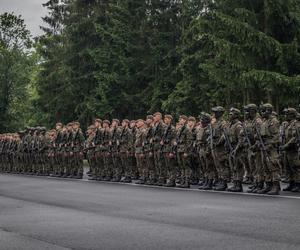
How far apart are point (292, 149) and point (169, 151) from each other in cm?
475

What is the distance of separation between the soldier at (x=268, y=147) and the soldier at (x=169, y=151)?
4.32 meters

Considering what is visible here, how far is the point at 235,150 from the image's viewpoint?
18.5m

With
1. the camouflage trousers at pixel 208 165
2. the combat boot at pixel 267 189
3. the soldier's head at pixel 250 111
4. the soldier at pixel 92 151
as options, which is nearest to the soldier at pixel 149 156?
the camouflage trousers at pixel 208 165

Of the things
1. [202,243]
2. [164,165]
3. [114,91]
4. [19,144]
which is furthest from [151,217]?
[114,91]

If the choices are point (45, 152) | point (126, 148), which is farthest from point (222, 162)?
point (45, 152)

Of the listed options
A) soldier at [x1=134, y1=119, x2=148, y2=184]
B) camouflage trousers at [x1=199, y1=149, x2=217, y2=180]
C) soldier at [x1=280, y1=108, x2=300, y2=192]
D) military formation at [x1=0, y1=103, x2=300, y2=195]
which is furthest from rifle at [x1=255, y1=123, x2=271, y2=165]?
soldier at [x1=134, y1=119, x2=148, y2=184]

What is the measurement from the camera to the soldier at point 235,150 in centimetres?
1828

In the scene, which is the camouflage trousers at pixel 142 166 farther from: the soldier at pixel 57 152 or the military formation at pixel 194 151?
the soldier at pixel 57 152

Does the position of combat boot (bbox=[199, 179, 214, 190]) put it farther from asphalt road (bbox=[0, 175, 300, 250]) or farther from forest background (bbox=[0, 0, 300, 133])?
forest background (bbox=[0, 0, 300, 133])

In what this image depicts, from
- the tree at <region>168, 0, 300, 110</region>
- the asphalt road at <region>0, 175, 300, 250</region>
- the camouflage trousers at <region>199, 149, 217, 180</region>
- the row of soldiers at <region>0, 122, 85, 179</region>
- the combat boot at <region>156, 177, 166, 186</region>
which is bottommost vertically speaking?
the asphalt road at <region>0, 175, 300, 250</region>

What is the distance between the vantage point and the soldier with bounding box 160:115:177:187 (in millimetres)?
21469

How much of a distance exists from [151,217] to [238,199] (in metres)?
3.60

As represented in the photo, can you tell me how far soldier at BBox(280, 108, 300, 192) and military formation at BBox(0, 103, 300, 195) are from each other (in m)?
0.01

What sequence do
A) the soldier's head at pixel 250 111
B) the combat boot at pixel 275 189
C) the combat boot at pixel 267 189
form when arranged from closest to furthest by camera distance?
the combat boot at pixel 275 189, the combat boot at pixel 267 189, the soldier's head at pixel 250 111
